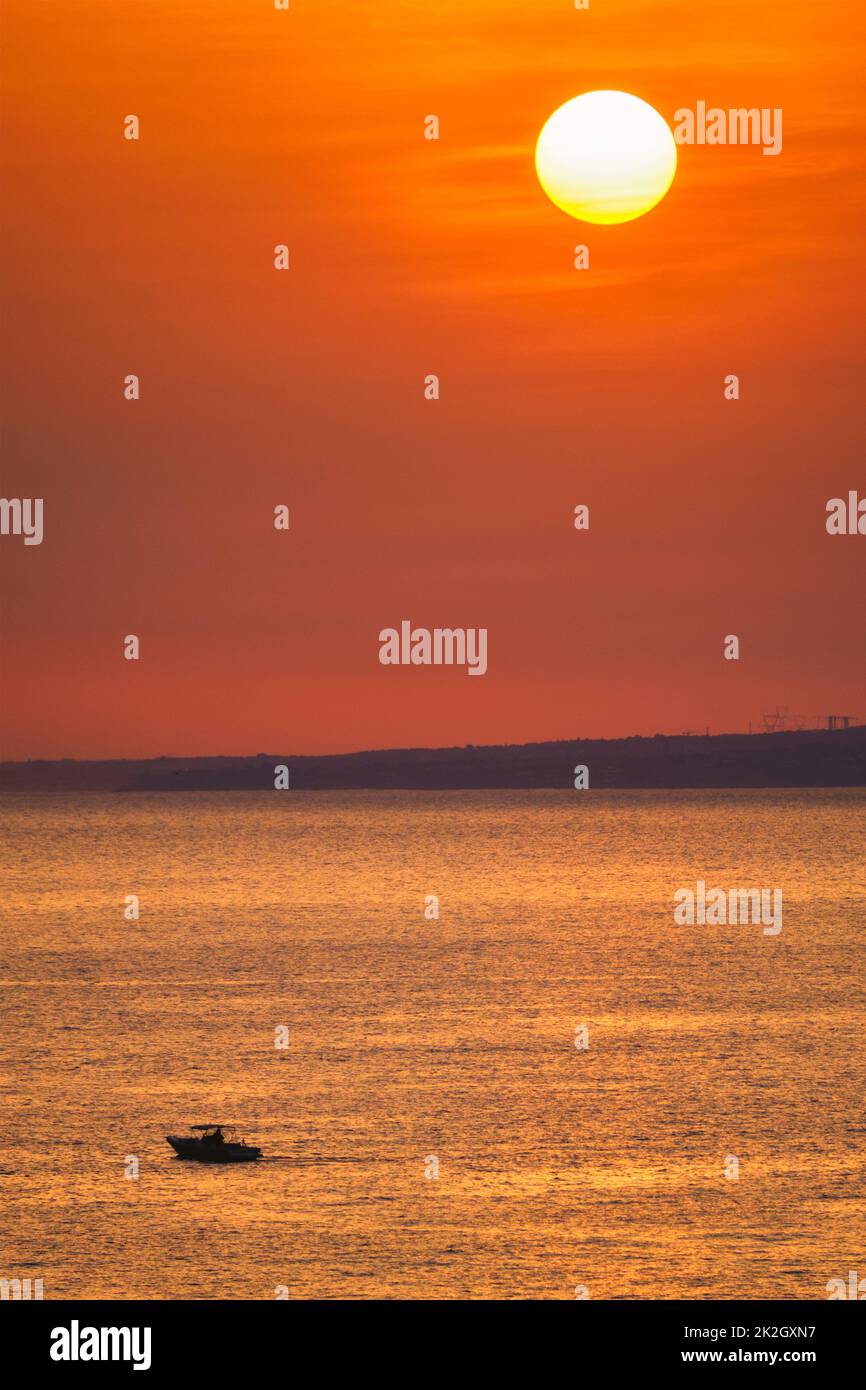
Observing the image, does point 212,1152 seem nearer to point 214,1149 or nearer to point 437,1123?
point 214,1149

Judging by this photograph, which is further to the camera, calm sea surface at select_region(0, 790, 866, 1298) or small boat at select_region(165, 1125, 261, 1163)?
small boat at select_region(165, 1125, 261, 1163)

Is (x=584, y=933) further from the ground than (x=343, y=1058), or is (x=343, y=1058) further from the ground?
(x=584, y=933)

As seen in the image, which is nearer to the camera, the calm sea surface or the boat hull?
the calm sea surface

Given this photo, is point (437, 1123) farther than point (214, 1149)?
Yes

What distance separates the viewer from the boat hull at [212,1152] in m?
54.1

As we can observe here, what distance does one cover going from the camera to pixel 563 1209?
4894 centimetres

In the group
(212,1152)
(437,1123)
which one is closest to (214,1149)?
(212,1152)

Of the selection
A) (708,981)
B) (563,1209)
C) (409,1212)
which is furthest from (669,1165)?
(708,981)

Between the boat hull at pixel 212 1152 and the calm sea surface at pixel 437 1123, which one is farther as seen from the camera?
the boat hull at pixel 212 1152

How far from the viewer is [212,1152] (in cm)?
5416

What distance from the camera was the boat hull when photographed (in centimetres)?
5409
